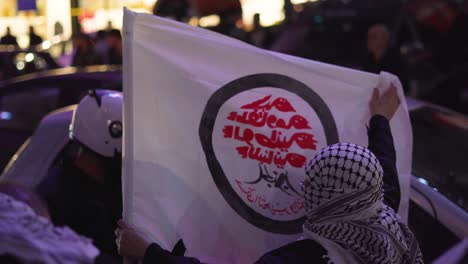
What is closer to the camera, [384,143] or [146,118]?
[146,118]

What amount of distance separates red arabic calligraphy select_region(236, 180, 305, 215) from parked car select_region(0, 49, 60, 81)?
11.3m

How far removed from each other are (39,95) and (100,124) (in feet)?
11.4

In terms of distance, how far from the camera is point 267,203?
11.6ft

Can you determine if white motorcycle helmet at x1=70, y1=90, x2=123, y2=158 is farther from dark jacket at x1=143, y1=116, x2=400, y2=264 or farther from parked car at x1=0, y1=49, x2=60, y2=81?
parked car at x1=0, y1=49, x2=60, y2=81

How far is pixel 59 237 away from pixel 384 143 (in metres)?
1.84

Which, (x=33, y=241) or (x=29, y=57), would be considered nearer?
(x=33, y=241)

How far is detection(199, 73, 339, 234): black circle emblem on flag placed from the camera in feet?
11.5

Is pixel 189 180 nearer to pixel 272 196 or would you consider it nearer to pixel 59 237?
pixel 272 196

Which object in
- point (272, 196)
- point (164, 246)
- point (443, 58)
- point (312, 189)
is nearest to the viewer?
A: point (312, 189)

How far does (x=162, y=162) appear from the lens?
11.1 feet

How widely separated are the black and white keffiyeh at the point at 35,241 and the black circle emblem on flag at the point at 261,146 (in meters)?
1.37

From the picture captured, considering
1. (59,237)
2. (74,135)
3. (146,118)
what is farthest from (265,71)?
(59,237)

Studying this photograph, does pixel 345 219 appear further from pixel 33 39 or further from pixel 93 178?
pixel 33 39

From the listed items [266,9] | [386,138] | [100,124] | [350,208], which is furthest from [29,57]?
[350,208]
